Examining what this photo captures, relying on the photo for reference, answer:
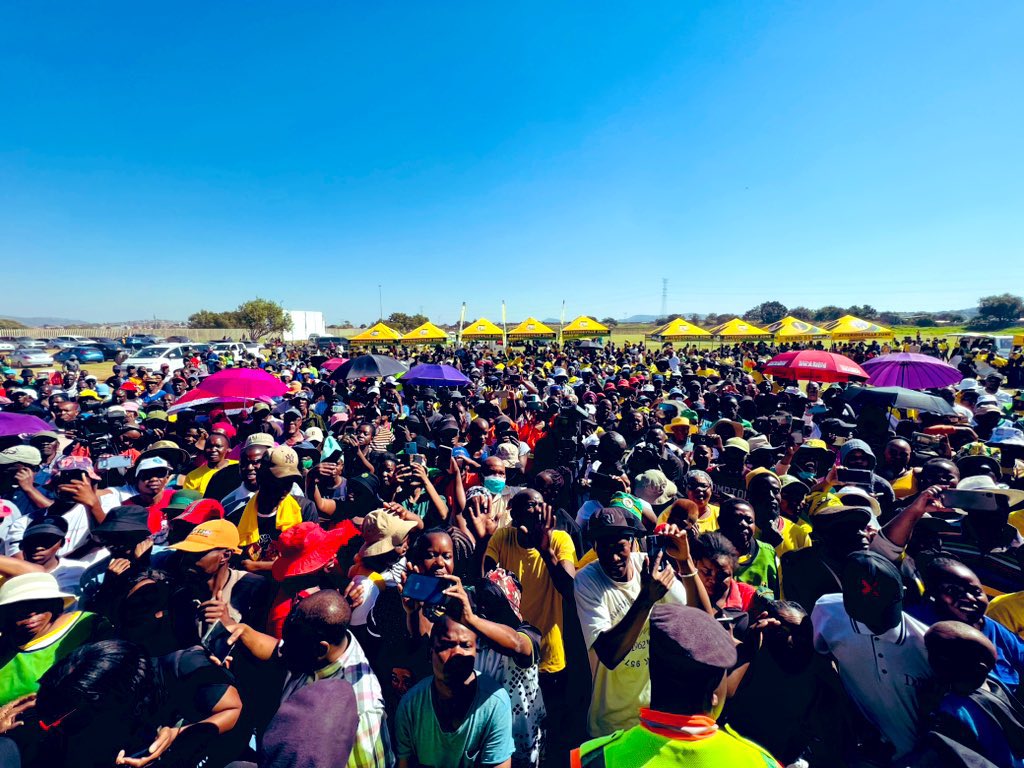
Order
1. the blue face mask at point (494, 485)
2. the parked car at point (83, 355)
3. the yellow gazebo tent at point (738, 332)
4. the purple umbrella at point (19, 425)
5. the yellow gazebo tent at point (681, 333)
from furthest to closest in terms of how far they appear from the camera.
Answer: the parked car at point (83, 355) < the yellow gazebo tent at point (681, 333) < the yellow gazebo tent at point (738, 332) < the purple umbrella at point (19, 425) < the blue face mask at point (494, 485)

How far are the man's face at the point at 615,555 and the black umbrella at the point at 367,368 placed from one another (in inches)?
272

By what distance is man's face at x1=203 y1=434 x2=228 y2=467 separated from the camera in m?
5.11

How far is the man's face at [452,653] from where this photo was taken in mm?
1883

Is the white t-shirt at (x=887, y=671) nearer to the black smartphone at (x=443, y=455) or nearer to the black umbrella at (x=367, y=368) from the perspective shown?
the black smartphone at (x=443, y=455)

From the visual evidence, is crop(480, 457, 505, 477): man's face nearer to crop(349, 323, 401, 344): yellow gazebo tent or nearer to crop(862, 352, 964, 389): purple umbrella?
crop(862, 352, 964, 389): purple umbrella

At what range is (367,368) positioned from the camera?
352 inches

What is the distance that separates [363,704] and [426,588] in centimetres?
62

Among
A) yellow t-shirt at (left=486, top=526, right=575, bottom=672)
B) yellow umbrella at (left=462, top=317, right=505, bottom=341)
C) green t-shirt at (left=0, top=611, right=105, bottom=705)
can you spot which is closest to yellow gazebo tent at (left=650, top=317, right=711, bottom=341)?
yellow umbrella at (left=462, top=317, right=505, bottom=341)

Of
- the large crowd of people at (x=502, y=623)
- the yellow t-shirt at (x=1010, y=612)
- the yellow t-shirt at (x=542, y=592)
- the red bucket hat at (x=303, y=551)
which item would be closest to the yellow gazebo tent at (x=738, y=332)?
the large crowd of people at (x=502, y=623)

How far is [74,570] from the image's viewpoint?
300 cm

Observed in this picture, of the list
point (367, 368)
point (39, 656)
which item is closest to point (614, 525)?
point (39, 656)

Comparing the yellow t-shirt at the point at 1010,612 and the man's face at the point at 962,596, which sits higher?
the man's face at the point at 962,596

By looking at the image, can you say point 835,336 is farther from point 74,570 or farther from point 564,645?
point 74,570

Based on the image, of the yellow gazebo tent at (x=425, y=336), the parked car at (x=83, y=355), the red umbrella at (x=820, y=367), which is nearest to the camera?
the red umbrella at (x=820, y=367)
